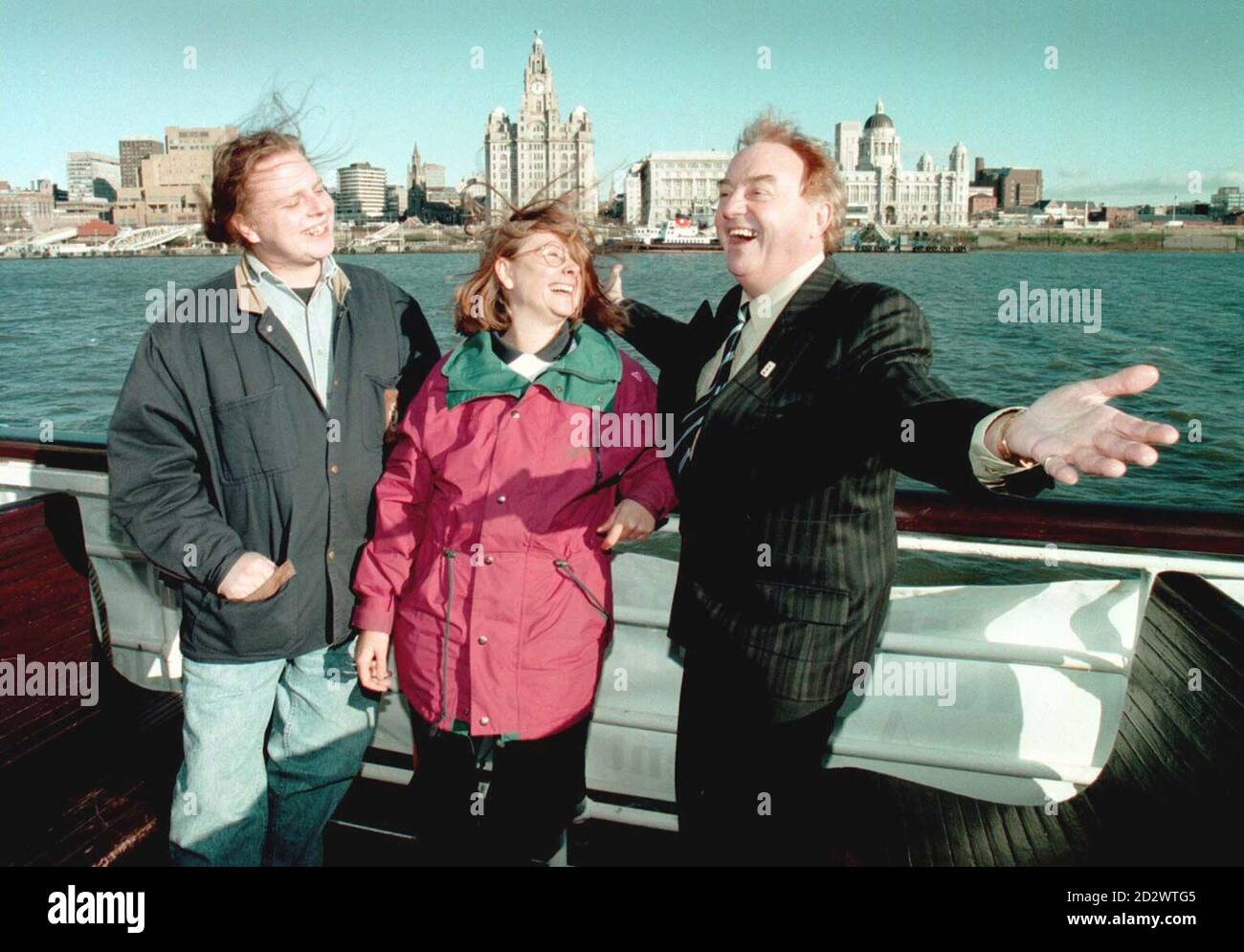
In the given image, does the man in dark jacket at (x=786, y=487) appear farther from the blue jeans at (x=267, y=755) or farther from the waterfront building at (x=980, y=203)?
the waterfront building at (x=980, y=203)

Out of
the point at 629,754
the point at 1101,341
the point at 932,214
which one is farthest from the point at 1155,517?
the point at 932,214

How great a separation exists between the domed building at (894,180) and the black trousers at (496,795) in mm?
107394

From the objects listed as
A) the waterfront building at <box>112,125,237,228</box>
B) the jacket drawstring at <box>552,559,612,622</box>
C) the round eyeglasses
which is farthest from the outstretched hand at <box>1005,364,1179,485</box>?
the waterfront building at <box>112,125,237,228</box>

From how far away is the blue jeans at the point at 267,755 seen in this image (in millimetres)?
1907

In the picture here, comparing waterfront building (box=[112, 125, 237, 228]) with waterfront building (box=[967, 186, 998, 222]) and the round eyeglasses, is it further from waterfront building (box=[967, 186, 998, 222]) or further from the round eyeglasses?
the round eyeglasses

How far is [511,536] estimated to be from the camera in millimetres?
1757

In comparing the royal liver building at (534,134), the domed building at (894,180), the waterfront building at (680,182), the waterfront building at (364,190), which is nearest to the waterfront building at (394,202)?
the waterfront building at (364,190)

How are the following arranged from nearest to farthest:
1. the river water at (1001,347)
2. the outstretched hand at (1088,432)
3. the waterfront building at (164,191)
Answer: the outstretched hand at (1088,432) → the river water at (1001,347) → the waterfront building at (164,191)

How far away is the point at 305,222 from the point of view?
1860mm

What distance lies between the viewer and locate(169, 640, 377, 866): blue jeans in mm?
1907

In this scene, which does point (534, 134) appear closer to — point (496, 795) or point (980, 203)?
point (980, 203)

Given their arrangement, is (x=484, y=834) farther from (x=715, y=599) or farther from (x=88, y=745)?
(x=88, y=745)

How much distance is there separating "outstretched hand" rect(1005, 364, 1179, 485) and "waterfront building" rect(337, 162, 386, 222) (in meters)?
128

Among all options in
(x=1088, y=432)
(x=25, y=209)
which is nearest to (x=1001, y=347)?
(x=1088, y=432)
